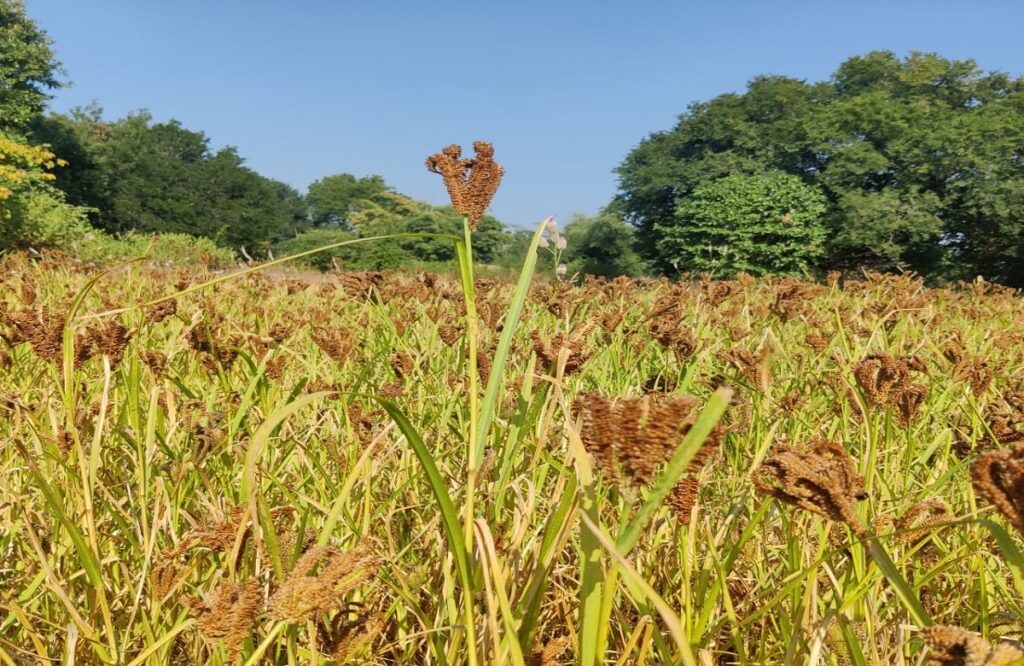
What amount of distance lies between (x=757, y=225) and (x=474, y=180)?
3285cm

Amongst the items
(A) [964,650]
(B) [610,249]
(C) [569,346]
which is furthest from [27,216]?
(A) [964,650]

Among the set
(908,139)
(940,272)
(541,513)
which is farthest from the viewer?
(940,272)

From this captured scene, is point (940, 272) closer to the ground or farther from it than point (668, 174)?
closer to the ground

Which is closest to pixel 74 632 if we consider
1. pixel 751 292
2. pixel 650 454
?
pixel 650 454

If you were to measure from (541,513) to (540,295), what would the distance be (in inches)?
134

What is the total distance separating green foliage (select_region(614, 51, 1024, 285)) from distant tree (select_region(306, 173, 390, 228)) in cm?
4747

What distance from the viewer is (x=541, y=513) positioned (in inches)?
53.6

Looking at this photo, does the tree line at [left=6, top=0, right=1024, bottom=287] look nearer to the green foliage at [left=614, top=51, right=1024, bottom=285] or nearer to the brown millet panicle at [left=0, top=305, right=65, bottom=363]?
the green foliage at [left=614, top=51, right=1024, bottom=285]

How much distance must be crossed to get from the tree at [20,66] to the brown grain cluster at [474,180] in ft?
143

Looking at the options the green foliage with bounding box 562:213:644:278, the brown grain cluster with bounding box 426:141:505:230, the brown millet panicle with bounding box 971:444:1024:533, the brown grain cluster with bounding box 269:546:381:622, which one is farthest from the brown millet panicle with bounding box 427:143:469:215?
the green foliage with bounding box 562:213:644:278

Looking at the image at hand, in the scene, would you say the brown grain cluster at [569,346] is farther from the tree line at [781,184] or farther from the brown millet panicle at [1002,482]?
the tree line at [781,184]

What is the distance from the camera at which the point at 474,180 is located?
0.87m

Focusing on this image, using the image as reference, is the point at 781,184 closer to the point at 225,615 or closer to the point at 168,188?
the point at 225,615

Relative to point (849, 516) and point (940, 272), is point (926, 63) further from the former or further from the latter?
point (849, 516)
